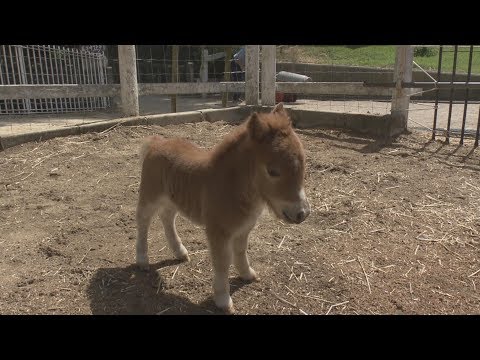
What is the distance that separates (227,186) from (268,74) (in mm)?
6879

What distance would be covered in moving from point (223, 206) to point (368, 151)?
15.3 ft

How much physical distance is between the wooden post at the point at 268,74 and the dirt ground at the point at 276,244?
11.0ft

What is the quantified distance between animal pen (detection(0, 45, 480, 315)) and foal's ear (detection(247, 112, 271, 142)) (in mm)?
1439

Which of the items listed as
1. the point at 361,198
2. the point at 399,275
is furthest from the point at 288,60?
the point at 399,275

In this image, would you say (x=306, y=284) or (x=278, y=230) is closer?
(x=306, y=284)

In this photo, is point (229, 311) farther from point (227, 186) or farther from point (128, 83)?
point (128, 83)

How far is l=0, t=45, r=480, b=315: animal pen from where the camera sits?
3.65m

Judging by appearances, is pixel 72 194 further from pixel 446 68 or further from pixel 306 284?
pixel 446 68

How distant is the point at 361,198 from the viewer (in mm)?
5531

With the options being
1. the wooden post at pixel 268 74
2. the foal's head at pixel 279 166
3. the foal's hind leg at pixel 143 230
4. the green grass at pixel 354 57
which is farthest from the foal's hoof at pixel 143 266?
the green grass at pixel 354 57

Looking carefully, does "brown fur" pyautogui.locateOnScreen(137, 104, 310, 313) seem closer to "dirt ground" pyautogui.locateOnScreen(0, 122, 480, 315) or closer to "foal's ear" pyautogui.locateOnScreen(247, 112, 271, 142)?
"foal's ear" pyautogui.locateOnScreen(247, 112, 271, 142)

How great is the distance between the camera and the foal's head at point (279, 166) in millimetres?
3047

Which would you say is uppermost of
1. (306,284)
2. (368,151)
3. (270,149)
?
(270,149)

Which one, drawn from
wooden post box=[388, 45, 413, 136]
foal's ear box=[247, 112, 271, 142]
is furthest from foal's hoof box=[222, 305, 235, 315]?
wooden post box=[388, 45, 413, 136]
